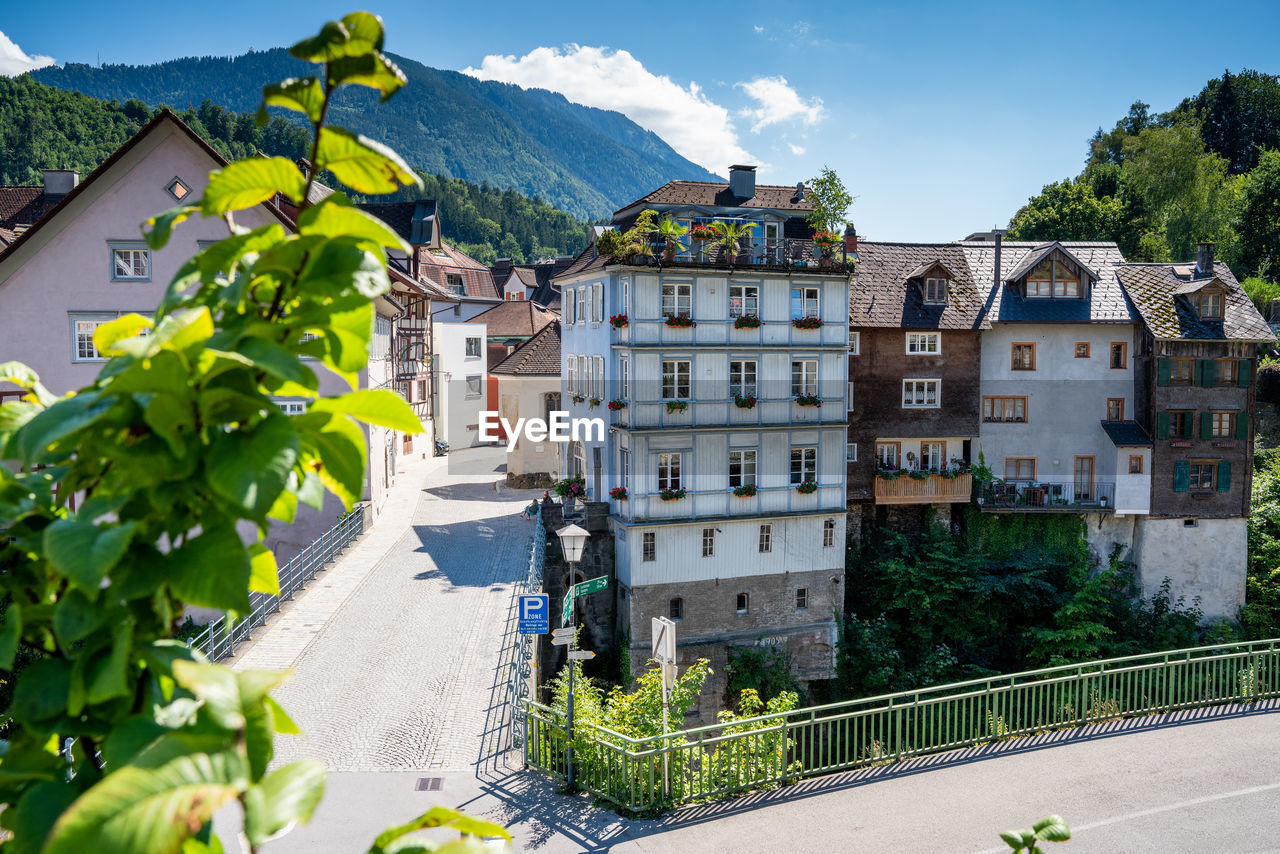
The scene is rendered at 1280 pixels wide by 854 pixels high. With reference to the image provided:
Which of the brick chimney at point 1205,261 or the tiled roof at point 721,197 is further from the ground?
the tiled roof at point 721,197

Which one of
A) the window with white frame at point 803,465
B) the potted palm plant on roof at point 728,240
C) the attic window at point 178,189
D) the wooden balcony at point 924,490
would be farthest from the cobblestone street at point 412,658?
the wooden balcony at point 924,490

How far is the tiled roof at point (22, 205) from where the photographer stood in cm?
4100

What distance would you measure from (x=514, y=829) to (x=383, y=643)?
771cm

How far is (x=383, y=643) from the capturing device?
64.5 feet

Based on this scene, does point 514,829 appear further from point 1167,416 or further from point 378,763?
point 1167,416

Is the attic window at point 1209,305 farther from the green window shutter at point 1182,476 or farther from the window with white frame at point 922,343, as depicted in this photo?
the window with white frame at point 922,343

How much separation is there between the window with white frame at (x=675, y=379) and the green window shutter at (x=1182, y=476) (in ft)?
61.6

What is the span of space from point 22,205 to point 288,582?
34.0m

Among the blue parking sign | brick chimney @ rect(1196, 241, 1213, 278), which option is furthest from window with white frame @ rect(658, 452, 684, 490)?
brick chimney @ rect(1196, 241, 1213, 278)

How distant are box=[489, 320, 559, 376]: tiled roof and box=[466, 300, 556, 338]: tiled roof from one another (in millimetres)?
12358

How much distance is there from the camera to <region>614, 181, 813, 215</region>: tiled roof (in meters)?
29.6

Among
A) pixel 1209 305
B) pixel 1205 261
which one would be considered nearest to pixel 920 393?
pixel 1209 305

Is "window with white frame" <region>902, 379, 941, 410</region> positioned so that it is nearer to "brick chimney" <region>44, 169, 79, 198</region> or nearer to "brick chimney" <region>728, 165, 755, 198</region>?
"brick chimney" <region>728, 165, 755, 198</region>

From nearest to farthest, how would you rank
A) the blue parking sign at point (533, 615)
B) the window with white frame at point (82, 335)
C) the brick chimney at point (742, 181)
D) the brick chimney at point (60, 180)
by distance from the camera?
the blue parking sign at point (533, 615), the window with white frame at point (82, 335), the brick chimney at point (742, 181), the brick chimney at point (60, 180)
